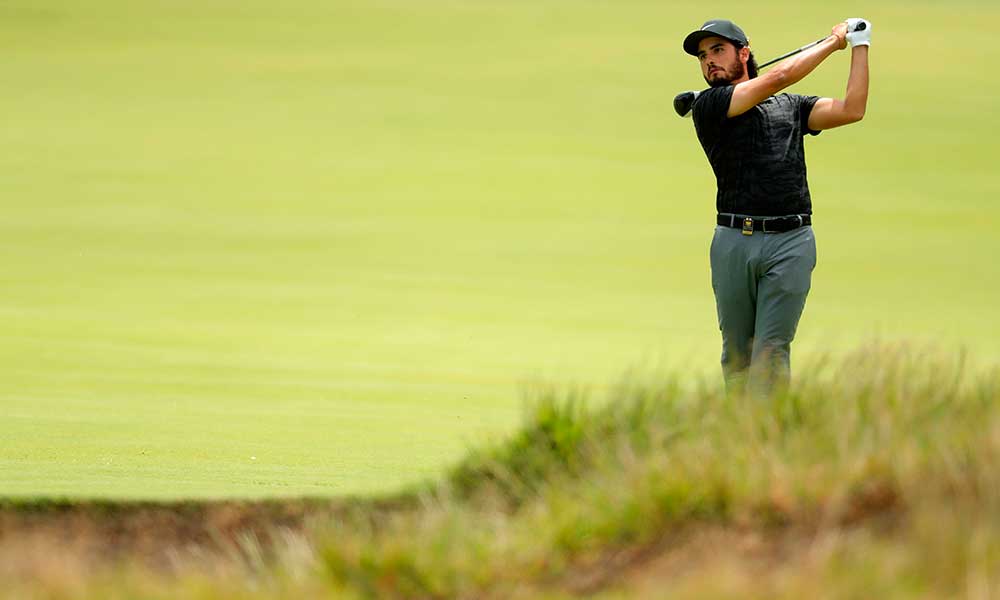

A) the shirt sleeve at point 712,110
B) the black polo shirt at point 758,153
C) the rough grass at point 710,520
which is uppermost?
the shirt sleeve at point 712,110

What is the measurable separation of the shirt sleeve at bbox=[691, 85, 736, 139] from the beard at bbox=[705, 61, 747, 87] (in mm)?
121

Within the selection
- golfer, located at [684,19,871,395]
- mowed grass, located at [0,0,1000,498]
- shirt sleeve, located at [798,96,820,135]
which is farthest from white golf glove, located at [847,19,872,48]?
mowed grass, located at [0,0,1000,498]

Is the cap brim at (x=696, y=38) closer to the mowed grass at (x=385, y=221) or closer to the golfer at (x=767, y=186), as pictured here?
the golfer at (x=767, y=186)

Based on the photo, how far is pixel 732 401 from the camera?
14.6 ft

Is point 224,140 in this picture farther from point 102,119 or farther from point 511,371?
point 511,371

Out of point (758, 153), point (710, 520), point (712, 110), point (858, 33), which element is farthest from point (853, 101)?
point (710, 520)

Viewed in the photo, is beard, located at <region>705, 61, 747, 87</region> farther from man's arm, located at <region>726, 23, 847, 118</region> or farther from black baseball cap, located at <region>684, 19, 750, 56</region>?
man's arm, located at <region>726, 23, 847, 118</region>

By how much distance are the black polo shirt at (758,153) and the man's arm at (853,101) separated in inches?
4.3

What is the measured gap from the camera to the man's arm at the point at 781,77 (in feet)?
16.2

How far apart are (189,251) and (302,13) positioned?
727 cm

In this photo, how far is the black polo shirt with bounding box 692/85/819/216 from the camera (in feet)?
16.9

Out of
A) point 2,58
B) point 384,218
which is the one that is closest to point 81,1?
point 2,58

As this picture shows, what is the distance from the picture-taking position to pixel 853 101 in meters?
5.08

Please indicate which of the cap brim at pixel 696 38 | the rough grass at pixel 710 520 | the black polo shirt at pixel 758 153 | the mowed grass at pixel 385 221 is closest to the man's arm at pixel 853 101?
the black polo shirt at pixel 758 153
